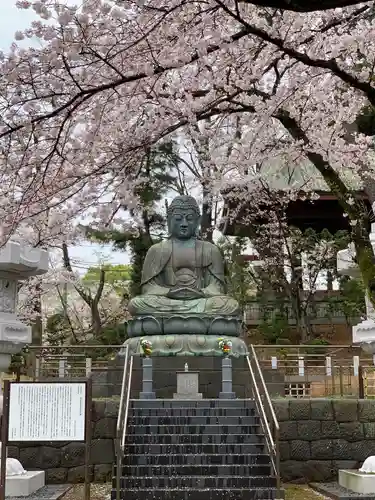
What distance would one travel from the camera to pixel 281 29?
22.5ft

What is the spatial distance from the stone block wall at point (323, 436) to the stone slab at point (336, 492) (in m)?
0.32

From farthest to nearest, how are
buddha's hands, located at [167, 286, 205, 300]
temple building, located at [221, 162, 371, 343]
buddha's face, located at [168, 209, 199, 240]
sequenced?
1. temple building, located at [221, 162, 371, 343]
2. buddha's face, located at [168, 209, 199, 240]
3. buddha's hands, located at [167, 286, 205, 300]

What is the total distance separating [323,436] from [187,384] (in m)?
2.29

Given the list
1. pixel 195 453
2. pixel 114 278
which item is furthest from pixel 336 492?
pixel 114 278

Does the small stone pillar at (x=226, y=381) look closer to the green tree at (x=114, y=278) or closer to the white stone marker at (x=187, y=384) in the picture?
the white stone marker at (x=187, y=384)

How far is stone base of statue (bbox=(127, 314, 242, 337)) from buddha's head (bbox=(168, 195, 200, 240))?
2309 mm

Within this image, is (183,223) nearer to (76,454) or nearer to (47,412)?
(76,454)

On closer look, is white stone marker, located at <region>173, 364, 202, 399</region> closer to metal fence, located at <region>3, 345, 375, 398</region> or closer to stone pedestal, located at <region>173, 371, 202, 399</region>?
stone pedestal, located at <region>173, 371, 202, 399</region>

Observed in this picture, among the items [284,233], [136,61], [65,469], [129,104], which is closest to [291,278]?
[284,233]

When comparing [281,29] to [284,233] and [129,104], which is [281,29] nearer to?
[129,104]

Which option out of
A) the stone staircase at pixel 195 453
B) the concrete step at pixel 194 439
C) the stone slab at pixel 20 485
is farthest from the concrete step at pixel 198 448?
the stone slab at pixel 20 485

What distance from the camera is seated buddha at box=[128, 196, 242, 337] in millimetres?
12562

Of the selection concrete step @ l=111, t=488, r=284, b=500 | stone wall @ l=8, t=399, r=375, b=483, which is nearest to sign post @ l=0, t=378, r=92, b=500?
concrete step @ l=111, t=488, r=284, b=500

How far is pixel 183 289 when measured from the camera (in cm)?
1344
